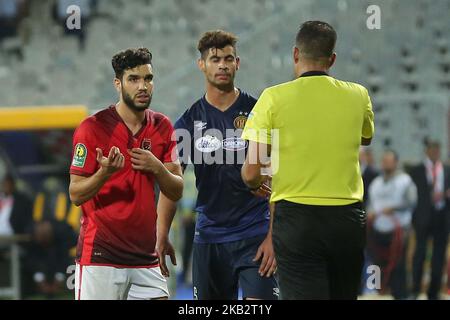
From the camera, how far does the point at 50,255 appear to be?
13898mm

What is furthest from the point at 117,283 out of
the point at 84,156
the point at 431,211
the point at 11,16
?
the point at 11,16

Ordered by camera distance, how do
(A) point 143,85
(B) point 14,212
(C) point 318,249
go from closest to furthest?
(C) point 318,249 < (A) point 143,85 < (B) point 14,212

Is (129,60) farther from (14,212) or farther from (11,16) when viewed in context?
(11,16)

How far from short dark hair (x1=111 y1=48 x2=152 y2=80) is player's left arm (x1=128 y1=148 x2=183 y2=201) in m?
0.54

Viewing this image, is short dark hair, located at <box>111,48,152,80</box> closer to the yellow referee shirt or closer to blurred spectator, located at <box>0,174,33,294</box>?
the yellow referee shirt

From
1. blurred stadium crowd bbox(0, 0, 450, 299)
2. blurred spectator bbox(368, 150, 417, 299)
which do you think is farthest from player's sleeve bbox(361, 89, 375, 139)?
blurred spectator bbox(368, 150, 417, 299)

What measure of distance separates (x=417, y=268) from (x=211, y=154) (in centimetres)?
689

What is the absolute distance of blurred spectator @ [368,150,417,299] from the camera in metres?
13.2

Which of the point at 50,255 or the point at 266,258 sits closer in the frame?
the point at 266,258

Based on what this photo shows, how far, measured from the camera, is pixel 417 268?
42.0 feet

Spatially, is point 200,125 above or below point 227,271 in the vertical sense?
above

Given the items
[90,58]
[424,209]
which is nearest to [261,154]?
[424,209]

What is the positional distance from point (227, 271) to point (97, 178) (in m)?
1.28

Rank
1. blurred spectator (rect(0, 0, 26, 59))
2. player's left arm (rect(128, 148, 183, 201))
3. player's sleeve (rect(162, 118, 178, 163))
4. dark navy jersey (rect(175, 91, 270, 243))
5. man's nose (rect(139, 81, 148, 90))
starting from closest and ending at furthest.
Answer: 1. player's left arm (rect(128, 148, 183, 201))
2. man's nose (rect(139, 81, 148, 90))
3. player's sleeve (rect(162, 118, 178, 163))
4. dark navy jersey (rect(175, 91, 270, 243))
5. blurred spectator (rect(0, 0, 26, 59))
